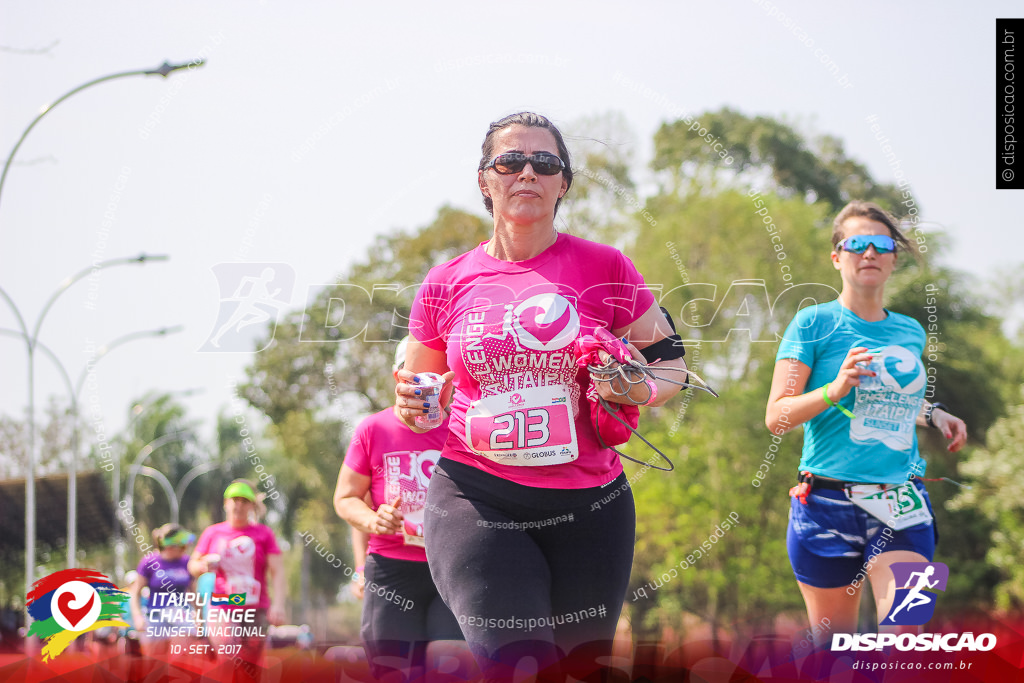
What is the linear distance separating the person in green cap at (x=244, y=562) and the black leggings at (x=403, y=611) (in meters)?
2.24

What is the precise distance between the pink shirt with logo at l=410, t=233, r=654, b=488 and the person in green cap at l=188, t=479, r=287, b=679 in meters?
4.30

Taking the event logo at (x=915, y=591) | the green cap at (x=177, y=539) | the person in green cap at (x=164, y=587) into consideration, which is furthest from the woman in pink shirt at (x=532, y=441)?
the green cap at (x=177, y=539)

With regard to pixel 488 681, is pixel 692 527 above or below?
below

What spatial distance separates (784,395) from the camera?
428cm

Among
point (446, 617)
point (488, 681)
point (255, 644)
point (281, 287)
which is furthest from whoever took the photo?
point (255, 644)

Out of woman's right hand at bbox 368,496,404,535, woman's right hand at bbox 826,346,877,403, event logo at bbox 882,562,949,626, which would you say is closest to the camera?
woman's right hand at bbox 826,346,877,403

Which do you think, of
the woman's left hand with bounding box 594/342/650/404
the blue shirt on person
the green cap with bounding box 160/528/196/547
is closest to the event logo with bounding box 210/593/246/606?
the green cap with bounding box 160/528/196/547

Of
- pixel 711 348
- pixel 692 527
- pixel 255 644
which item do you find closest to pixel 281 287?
pixel 255 644

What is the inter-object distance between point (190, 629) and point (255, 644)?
480 mm

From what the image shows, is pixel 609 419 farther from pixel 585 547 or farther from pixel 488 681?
pixel 488 681

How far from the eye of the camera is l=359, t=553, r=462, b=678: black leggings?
4.80 m

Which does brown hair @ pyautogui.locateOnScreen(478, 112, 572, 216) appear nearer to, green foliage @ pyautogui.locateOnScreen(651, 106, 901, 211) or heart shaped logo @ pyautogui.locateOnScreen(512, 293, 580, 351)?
heart shaped logo @ pyautogui.locateOnScreen(512, 293, 580, 351)

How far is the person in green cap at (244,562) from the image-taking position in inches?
274

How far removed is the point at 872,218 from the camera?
4336 millimetres
